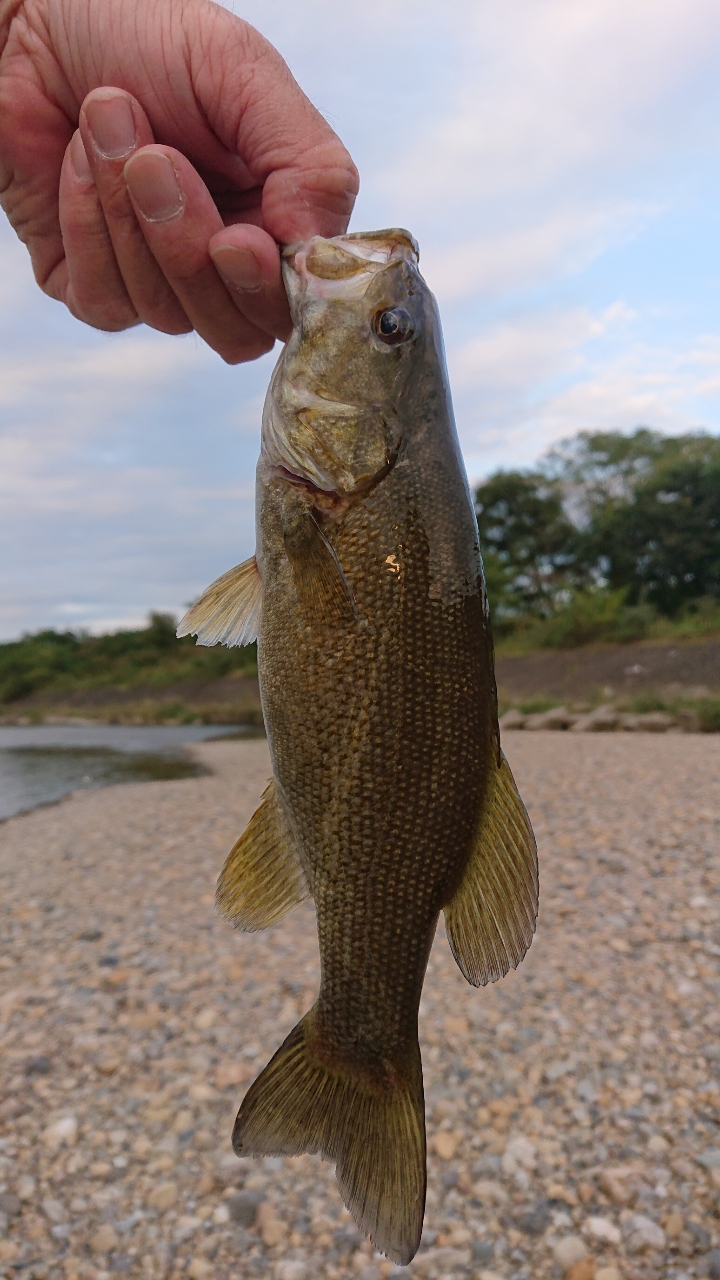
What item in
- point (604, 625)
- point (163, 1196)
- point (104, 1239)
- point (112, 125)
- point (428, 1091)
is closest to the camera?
point (112, 125)

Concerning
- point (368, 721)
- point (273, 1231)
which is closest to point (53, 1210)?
point (273, 1231)

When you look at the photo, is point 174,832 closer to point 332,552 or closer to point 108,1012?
point 108,1012

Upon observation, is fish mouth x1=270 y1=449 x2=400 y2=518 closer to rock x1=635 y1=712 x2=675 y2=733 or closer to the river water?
the river water

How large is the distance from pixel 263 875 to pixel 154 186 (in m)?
1.79

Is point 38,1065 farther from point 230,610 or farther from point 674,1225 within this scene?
point 230,610

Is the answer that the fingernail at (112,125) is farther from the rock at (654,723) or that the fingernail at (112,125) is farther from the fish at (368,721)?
the rock at (654,723)

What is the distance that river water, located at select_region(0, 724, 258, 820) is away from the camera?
23.7 metres

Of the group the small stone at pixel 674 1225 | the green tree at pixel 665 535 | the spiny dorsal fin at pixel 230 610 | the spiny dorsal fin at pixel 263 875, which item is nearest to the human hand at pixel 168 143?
the spiny dorsal fin at pixel 230 610

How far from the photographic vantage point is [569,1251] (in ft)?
13.6

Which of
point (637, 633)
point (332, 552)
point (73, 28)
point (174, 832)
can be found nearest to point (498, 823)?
point (332, 552)

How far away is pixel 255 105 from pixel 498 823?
78.7 inches

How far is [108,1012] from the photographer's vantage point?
23.0 ft

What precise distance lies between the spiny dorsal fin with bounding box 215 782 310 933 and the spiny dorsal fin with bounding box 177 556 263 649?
428 mm

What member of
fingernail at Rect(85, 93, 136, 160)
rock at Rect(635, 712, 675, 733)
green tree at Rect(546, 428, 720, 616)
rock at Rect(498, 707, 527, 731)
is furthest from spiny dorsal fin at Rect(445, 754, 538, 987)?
green tree at Rect(546, 428, 720, 616)
